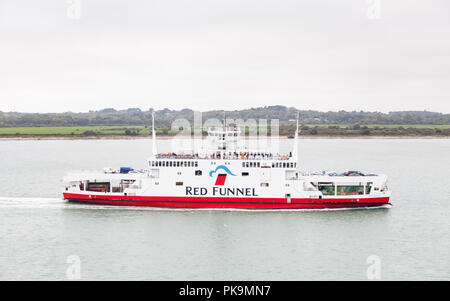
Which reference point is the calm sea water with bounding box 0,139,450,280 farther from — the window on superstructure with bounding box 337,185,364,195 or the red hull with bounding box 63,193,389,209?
the window on superstructure with bounding box 337,185,364,195

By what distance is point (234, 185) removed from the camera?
109 ft

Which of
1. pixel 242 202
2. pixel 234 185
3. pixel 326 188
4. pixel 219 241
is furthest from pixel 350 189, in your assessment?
pixel 219 241

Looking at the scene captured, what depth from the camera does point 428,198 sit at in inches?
1483

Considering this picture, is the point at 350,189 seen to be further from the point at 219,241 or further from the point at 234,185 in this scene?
the point at 219,241

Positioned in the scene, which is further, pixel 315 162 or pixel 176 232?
pixel 315 162

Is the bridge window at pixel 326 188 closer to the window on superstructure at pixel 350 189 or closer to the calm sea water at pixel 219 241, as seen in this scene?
the window on superstructure at pixel 350 189

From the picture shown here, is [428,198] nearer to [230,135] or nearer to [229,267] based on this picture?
[230,135]

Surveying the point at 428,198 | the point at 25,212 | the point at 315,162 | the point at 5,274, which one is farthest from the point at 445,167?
the point at 5,274

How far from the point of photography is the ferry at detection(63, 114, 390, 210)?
1304 inches

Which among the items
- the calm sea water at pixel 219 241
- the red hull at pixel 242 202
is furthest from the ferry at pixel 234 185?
the calm sea water at pixel 219 241

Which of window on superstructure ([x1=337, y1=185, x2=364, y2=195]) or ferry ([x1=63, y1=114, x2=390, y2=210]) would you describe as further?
window on superstructure ([x1=337, y1=185, x2=364, y2=195])

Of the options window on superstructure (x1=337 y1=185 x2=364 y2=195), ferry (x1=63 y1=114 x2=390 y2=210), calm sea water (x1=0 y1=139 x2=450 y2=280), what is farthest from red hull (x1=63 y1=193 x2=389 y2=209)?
window on superstructure (x1=337 y1=185 x2=364 y2=195)

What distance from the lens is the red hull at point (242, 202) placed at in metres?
33.1

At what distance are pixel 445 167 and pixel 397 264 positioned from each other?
41.8 m
